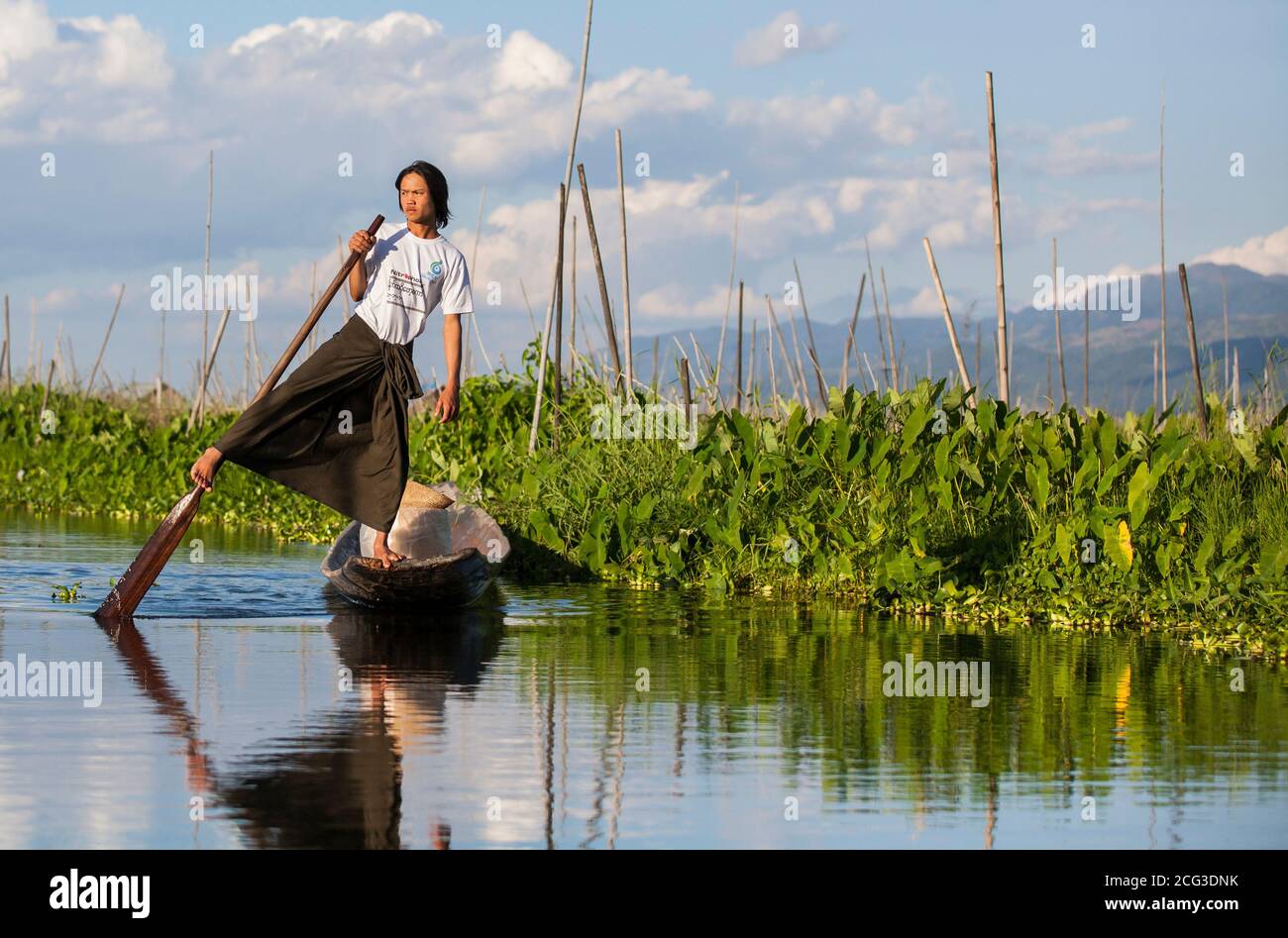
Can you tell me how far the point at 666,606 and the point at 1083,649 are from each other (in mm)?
2788

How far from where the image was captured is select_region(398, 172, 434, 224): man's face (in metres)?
9.67

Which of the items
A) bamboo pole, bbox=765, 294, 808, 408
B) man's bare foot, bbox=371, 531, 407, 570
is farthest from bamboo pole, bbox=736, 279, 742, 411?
man's bare foot, bbox=371, 531, 407, 570

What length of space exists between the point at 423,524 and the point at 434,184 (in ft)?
11.0

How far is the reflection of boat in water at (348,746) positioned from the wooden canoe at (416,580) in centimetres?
50

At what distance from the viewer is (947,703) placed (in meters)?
7.39

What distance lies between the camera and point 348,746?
620 centimetres

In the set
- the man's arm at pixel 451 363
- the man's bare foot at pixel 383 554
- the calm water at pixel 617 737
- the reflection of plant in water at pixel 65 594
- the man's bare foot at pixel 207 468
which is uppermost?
the man's arm at pixel 451 363

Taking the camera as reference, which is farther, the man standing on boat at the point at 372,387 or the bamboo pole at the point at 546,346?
the bamboo pole at the point at 546,346

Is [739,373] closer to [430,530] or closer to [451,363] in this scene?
[430,530]

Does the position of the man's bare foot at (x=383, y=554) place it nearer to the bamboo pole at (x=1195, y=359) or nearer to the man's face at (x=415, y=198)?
the man's face at (x=415, y=198)

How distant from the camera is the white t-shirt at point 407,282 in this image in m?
9.66

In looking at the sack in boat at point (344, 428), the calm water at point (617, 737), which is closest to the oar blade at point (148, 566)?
the calm water at point (617, 737)

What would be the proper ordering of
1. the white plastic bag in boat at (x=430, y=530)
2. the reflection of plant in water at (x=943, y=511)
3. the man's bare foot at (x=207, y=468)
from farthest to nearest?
the white plastic bag in boat at (x=430, y=530)
the reflection of plant in water at (x=943, y=511)
the man's bare foot at (x=207, y=468)
